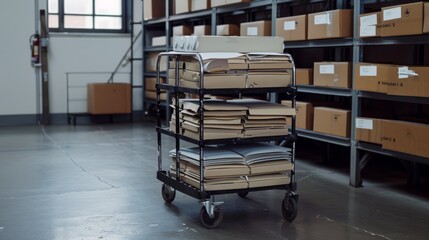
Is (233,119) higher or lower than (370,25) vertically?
lower

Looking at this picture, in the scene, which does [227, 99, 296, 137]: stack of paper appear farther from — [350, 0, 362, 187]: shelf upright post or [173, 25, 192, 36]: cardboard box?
[173, 25, 192, 36]: cardboard box

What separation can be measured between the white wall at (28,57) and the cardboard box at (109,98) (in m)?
0.55

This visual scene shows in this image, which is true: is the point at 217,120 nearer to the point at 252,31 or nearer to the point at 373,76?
the point at 373,76

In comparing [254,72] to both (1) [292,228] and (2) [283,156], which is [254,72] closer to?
(2) [283,156]

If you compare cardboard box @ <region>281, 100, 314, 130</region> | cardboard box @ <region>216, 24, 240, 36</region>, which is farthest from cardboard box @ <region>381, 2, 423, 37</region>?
cardboard box @ <region>216, 24, 240, 36</region>

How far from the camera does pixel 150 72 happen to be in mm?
10711

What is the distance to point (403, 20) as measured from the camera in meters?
4.68

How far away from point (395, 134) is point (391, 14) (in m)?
0.98

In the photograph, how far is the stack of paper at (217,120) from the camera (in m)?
4.07

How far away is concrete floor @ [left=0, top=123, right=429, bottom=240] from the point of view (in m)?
3.89

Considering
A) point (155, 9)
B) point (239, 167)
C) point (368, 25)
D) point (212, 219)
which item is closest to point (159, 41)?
point (155, 9)

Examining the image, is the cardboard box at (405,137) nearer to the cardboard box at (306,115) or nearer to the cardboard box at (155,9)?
the cardboard box at (306,115)

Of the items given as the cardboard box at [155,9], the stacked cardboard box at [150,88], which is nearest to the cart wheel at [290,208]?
the stacked cardboard box at [150,88]

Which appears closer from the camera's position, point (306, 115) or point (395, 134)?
point (395, 134)
